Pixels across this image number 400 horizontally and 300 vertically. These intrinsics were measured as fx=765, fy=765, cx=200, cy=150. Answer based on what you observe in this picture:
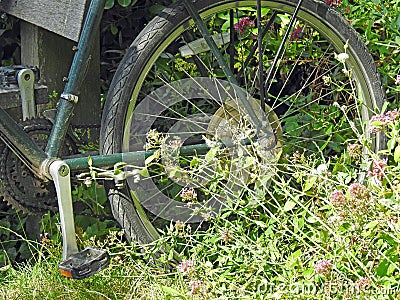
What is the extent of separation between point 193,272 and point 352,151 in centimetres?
61

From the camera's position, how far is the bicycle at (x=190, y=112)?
2.57 metres

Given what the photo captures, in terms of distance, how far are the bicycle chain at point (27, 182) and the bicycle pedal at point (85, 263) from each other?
0.93ft

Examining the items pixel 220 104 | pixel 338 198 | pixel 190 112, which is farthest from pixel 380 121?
pixel 190 112

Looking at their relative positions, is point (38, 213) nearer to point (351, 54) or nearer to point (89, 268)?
point (89, 268)

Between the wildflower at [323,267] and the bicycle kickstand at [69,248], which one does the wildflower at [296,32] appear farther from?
the wildflower at [323,267]

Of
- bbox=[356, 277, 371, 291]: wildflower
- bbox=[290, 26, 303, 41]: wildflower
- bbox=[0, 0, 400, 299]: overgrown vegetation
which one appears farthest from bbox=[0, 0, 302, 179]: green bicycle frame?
bbox=[356, 277, 371, 291]: wildflower

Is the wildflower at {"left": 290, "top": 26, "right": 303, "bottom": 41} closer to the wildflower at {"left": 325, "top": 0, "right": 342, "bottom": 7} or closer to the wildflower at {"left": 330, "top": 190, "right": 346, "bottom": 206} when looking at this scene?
the wildflower at {"left": 325, "top": 0, "right": 342, "bottom": 7}

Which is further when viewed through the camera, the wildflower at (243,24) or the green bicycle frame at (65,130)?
the wildflower at (243,24)

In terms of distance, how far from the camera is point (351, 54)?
3.02 metres

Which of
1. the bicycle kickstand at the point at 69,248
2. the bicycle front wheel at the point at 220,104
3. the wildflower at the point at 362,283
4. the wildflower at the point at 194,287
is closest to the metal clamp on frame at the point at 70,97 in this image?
the bicycle front wheel at the point at 220,104

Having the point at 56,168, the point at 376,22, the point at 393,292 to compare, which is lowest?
the point at 393,292

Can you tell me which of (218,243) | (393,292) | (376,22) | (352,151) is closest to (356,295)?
(393,292)

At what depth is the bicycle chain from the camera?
266 centimetres

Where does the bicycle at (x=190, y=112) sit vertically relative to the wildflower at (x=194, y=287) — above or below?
above
